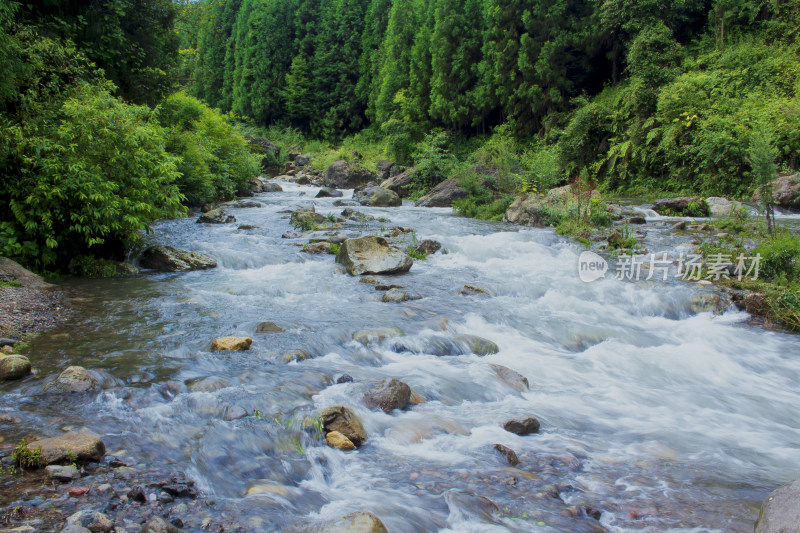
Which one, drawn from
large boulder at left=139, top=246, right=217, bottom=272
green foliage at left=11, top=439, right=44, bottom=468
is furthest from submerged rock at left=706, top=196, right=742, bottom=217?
green foliage at left=11, top=439, right=44, bottom=468

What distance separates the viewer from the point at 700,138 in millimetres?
17500

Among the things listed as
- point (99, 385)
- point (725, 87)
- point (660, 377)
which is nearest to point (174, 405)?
point (99, 385)

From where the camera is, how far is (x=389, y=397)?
15.4 ft

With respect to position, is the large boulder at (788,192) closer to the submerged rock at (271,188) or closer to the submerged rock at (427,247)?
the submerged rock at (427,247)

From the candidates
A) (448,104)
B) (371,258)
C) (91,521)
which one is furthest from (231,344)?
(448,104)

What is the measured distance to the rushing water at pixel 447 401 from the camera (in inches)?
135

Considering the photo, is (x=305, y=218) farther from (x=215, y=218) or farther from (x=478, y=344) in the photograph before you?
(x=478, y=344)

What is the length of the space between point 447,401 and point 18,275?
681cm

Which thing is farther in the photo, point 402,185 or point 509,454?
point 402,185

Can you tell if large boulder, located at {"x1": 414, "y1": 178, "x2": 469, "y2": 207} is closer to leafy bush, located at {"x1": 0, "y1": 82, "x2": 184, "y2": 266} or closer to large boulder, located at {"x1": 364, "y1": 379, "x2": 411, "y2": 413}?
leafy bush, located at {"x1": 0, "y1": 82, "x2": 184, "y2": 266}

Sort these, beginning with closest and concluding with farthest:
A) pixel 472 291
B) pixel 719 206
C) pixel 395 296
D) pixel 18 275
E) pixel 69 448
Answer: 1. pixel 69 448
2. pixel 18 275
3. pixel 395 296
4. pixel 472 291
5. pixel 719 206

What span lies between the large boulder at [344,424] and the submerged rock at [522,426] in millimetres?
1291

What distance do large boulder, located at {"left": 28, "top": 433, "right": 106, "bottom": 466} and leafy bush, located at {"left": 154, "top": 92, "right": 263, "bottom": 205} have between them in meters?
13.0

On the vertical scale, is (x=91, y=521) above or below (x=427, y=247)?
below
